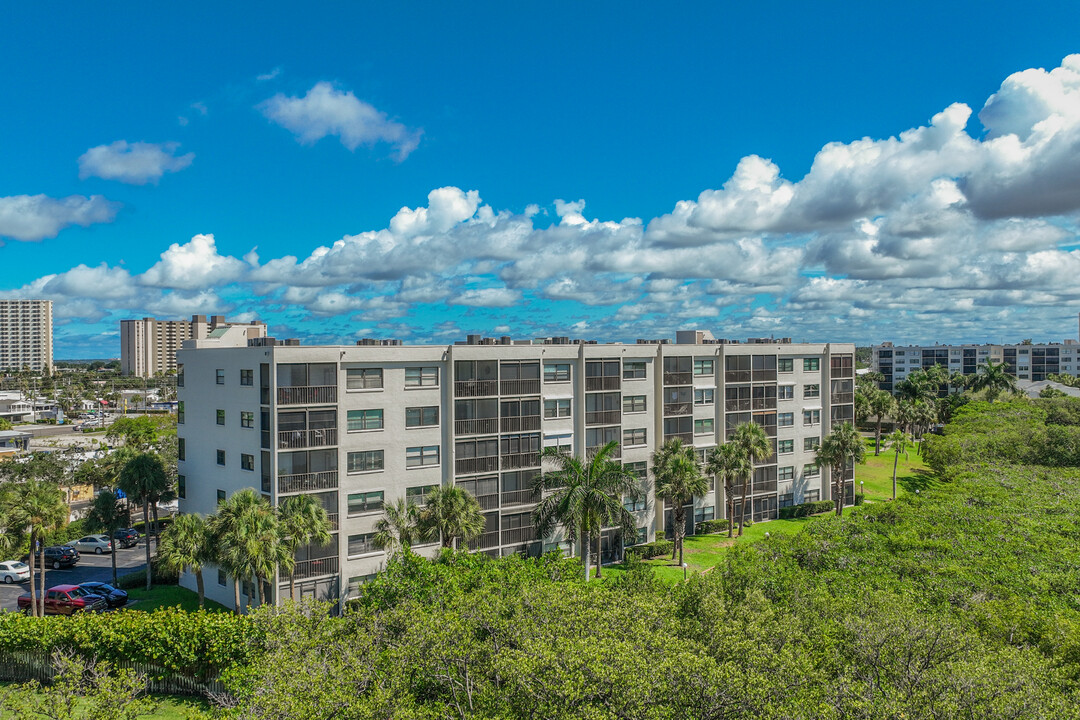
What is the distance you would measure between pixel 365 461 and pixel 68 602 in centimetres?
2027

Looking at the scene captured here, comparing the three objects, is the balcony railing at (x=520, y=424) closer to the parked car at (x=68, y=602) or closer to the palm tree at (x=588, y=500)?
the palm tree at (x=588, y=500)

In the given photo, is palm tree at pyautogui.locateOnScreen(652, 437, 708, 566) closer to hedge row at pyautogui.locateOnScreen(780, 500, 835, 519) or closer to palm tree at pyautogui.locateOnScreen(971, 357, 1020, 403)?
hedge row at pyautogui.locateOnScreen(780, 500, 835, 519)

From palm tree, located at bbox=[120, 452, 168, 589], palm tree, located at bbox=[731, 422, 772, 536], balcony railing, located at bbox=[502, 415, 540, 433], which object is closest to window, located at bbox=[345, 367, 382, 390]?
balcony railing, located at bbox=[502, 415, 540, 433]

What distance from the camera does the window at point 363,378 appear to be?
43.4 metres

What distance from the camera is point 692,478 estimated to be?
52969 mm

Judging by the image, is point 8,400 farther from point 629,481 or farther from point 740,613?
point 740,613

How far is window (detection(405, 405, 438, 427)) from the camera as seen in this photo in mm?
45594

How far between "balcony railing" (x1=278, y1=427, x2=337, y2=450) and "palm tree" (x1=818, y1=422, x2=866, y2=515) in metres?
49.2

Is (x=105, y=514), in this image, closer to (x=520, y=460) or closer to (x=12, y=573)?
(x=12, y=573)

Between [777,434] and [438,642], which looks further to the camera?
[777,434]

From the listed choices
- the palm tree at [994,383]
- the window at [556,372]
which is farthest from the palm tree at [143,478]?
the palm tree at [994,383]

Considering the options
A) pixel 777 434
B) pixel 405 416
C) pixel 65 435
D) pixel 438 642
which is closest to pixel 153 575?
pixel 405 416

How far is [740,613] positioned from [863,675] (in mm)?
4740

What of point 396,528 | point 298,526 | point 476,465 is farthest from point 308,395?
point 476,465
